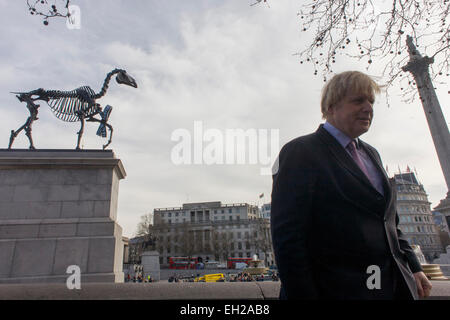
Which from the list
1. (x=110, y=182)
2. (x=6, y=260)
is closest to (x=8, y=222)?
(x=6, y=260)

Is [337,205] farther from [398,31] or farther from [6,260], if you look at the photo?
[6,260]

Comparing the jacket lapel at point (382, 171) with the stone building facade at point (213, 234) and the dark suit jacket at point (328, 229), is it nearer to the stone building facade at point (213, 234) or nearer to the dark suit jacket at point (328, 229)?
the dark suit jacket at point (328, 229)

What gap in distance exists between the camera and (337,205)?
1503 mm

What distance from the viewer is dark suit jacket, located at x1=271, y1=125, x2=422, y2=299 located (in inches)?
54.1

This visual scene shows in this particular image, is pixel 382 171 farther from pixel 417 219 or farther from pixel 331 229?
pixel 417 219

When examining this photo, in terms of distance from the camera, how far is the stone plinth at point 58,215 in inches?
243

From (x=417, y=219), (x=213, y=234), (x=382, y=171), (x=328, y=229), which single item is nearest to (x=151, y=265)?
(x=382, y=171)

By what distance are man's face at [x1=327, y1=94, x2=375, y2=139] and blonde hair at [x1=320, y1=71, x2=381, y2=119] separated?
33 mm

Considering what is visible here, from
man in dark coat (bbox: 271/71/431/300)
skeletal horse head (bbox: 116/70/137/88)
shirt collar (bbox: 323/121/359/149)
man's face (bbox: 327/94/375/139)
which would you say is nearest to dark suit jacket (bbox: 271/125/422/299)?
man in dark coat (bbox: 271/71/431/300)

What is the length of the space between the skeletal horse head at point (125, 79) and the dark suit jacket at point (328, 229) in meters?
9.56

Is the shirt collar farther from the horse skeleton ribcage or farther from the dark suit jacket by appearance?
the horse skeleton ribcage

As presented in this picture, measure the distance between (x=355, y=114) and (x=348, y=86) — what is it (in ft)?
0.65

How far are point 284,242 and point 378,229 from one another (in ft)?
1.91

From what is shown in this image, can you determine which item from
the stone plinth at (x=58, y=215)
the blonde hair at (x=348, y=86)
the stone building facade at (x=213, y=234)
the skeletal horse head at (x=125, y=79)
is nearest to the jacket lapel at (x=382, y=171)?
the blonde hair at (x=348, y=86)
